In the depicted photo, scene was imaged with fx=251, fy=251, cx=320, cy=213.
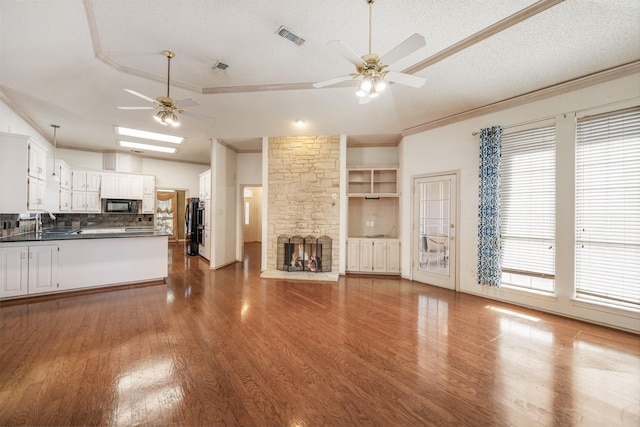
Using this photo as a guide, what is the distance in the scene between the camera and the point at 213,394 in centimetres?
188

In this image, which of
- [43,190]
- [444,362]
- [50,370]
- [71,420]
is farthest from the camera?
[43,190]

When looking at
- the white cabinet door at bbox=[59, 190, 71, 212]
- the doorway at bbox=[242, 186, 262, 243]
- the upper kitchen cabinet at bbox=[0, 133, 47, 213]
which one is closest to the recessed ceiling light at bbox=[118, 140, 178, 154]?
the white cabinet door at bbox=[59, 190, 71, 212]

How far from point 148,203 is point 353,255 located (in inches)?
261

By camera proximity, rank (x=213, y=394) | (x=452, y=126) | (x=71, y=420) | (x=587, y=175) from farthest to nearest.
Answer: (x=452, y=126)
(x=587, y=175)
(x=213, y=394)
(x=71, y=420)

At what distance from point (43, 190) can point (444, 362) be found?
663 cm

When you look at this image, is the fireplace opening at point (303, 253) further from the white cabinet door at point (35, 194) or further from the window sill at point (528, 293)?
the white cabinet door at point (35, 194)

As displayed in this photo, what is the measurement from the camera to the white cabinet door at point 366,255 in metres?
5.79

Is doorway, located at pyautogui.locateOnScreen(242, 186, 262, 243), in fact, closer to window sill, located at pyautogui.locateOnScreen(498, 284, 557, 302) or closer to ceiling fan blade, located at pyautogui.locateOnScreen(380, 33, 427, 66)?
window sill, located at pyautogui.locateOnScreen(498, 284, 557, 302)

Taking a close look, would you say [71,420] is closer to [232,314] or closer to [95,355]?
[95,355]

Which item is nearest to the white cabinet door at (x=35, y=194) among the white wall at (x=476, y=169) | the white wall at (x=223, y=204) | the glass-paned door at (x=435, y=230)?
the white wall at (x=223, y=204)

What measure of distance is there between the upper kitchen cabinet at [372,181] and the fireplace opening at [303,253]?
1.40m

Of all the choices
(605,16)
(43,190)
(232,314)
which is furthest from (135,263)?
(605,16)

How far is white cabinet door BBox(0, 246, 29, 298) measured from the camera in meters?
3.66

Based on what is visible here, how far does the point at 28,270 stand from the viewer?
382 centimetres
